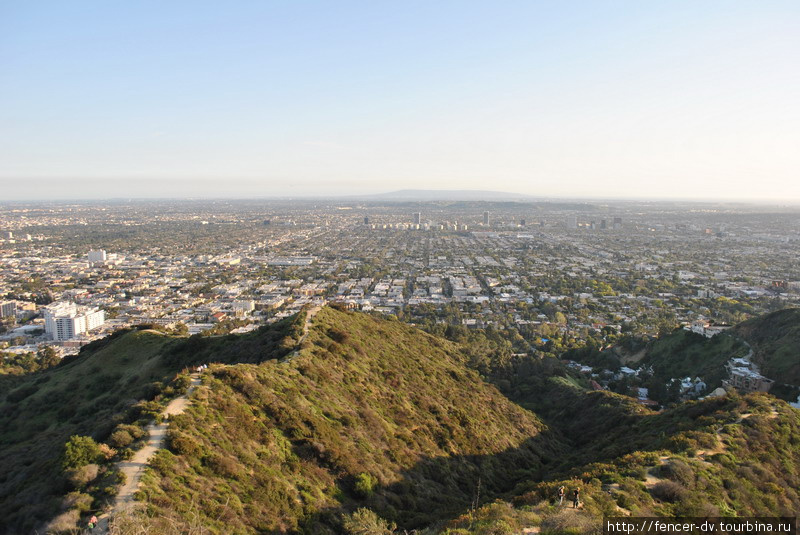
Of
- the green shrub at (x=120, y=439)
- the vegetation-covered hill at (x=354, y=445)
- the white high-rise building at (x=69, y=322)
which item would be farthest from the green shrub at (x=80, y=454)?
the white high-rise building at (x=69, y=322)

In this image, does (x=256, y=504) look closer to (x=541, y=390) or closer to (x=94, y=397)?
(x=94, y=397)

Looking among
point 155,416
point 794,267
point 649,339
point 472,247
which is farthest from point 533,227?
point 155,416

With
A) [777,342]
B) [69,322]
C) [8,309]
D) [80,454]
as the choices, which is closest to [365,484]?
[80,454]

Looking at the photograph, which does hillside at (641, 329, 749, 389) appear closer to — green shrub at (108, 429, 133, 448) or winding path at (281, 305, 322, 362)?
winding path at (281, 305, 322, 362)

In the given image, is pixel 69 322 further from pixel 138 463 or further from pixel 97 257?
pixel 97 257

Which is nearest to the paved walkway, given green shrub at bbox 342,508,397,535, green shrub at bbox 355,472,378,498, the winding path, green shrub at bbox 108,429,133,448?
green shrub at bbox 108,429,133,448

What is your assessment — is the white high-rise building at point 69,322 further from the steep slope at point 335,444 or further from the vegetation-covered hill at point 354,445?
the steep slope at point 335,444
